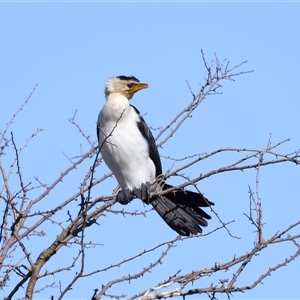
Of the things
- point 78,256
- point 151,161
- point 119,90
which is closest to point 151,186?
point 151,161

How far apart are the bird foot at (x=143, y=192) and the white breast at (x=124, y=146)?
3 cm

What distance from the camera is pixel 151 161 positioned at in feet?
19.8

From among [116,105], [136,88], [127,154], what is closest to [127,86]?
[136,88]

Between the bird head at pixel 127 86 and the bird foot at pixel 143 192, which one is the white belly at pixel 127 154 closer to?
the bird foot at pixel 143 192

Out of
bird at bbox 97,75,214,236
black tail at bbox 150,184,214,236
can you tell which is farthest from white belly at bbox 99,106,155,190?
black tail at bbox 150,184,214,236

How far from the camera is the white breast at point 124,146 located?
5.83 m

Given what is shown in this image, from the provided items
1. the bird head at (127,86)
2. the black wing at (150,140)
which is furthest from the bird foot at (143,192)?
the bird head at (127,86)

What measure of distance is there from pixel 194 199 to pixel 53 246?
57.7 inches

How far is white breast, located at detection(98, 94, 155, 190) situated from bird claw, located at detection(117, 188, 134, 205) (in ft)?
0.17

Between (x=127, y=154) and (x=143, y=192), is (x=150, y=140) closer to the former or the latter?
(x=127, y=154)

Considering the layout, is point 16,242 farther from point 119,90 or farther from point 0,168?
point 119,90

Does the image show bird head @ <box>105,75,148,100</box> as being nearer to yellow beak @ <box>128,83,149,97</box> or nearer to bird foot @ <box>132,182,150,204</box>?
yellow beak @ <box>128,83,149,97</box>

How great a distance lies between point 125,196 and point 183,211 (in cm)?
47

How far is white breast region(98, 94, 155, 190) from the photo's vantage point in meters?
5.83
